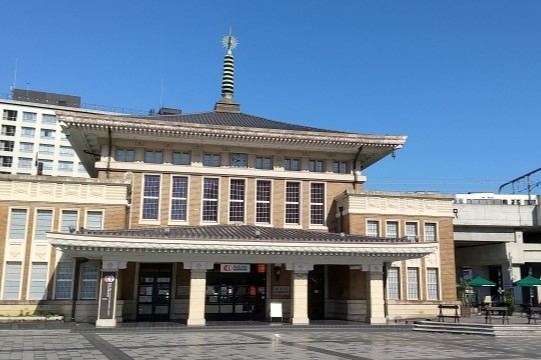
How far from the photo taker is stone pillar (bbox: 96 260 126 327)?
2123 cm

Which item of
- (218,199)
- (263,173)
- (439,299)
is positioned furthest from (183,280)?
(439,299)

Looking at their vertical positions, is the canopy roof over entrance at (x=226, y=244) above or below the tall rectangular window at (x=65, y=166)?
below

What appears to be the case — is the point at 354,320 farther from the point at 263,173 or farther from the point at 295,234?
the point at 263,173

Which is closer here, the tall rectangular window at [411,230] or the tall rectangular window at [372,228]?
the tall rectangular window at [372,228]

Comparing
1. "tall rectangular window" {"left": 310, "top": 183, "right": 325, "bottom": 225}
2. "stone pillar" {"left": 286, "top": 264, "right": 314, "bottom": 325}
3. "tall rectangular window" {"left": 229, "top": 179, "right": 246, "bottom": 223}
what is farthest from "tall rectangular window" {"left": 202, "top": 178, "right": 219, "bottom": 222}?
"stone pillar" {"left": 286, "top": 264, "right": 314, "bottom": 325}

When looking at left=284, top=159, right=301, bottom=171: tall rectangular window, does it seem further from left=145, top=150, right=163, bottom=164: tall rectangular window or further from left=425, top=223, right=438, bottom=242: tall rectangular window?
left=425, top=223, right=438, bottom=242: tall rectangular window

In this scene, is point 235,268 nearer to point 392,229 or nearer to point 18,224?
point 392,229

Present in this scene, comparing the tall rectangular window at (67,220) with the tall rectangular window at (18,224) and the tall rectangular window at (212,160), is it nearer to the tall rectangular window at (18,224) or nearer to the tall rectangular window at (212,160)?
the tall rectangular window at (18,224)

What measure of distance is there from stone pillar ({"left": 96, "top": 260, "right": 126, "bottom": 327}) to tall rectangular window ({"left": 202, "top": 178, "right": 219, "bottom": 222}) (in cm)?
652

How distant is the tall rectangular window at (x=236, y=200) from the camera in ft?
90.4

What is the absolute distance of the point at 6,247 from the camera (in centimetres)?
2328

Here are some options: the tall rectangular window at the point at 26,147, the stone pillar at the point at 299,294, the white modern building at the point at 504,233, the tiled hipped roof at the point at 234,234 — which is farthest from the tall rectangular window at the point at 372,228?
the tall rectangular window at the point at 26,147

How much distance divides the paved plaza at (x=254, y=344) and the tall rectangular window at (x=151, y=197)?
7.33 metres

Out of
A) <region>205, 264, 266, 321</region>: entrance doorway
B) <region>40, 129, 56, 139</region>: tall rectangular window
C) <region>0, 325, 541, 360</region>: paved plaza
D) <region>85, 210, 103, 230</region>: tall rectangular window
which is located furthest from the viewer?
<region>40, 129, 56, 139</region>: tall rectangular window
